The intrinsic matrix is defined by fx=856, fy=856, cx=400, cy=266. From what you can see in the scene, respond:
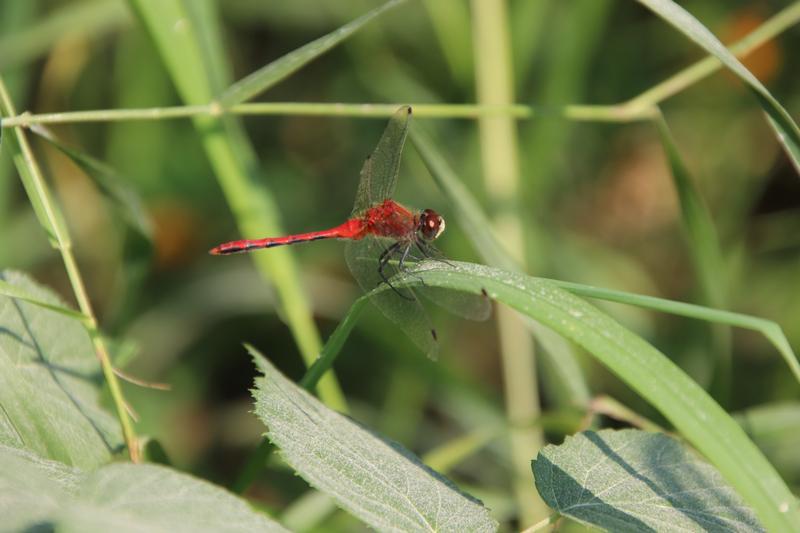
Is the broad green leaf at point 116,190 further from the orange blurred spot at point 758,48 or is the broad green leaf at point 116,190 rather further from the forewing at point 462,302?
the orange blurred spot at point 758,48

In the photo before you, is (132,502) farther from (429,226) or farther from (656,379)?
(429,226)

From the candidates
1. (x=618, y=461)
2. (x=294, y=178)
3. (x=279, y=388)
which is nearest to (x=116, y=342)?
(x=279, y=388)

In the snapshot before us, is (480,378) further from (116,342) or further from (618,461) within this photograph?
(618,461)

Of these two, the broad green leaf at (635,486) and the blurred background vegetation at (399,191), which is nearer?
the broad green leaf at (635,486)

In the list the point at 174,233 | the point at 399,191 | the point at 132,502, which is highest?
the point at 399,191

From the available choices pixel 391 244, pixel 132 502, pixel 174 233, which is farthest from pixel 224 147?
pixel 174 233

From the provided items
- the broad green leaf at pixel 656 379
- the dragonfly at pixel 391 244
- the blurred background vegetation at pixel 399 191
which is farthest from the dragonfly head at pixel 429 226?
the blurred background vegetation at pixel 399 191
